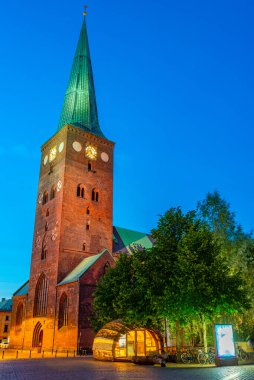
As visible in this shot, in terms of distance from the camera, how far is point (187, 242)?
2675 centimetres

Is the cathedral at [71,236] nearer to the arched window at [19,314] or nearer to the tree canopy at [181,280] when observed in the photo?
the arched window at [19,314]

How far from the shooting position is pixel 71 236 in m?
47.8

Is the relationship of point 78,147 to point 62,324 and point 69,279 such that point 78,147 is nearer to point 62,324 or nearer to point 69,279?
point 69,279

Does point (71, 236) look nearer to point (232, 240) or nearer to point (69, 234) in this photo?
point (69, 234)

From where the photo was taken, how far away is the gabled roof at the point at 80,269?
41875mm

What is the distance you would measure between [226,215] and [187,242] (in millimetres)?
11918

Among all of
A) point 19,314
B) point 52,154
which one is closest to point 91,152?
point 52,154

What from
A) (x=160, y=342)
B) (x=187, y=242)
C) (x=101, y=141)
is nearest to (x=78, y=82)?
(x=101, y=141)

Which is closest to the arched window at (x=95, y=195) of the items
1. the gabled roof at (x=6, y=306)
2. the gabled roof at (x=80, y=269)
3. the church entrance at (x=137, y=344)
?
the gabled roof at (x=80, y=269)

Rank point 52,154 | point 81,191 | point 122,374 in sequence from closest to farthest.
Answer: point 122,374 → point 81,191 → point 52,154

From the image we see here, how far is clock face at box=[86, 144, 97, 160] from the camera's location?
54.7 meters

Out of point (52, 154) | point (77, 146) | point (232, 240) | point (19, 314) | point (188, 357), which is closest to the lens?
point (188, 357)

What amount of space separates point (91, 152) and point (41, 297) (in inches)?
851

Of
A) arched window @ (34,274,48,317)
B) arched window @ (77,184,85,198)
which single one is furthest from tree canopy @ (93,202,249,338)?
arched window @ (77,184,85,198)
